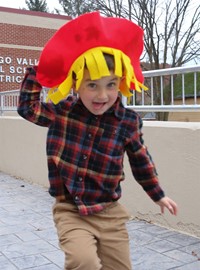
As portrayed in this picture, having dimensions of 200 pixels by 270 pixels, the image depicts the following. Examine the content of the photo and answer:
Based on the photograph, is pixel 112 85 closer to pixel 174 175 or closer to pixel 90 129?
pixel 90 129

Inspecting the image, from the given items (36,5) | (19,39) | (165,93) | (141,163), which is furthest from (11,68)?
(36,5)

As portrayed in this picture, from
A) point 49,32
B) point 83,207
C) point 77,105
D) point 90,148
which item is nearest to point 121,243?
point 83,207

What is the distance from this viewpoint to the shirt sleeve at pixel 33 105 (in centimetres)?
250

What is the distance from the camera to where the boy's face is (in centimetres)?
221

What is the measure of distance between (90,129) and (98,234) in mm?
551

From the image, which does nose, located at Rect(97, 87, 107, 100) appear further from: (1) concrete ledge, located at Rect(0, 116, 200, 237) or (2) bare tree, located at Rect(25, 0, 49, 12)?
(2) bare tree, located at Rect(25, 0, 49, 12)

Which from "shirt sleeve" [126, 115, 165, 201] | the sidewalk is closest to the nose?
"shirt sleeve" [126, 115, 165, 201]

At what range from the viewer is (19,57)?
23344mm

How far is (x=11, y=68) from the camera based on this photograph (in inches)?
894

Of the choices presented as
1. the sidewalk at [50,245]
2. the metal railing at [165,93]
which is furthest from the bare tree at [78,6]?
the sidewalk at [50,245]

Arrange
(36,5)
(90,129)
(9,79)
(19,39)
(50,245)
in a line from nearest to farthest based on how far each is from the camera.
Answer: (90,129), (50,245), (9,79), (19,39), (36,5)

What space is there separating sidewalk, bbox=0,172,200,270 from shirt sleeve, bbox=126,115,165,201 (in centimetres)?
132

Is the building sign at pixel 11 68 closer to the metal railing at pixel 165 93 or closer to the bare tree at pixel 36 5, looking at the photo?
the metal railing at pixel 165 93

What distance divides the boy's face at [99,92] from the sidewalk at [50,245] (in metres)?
1.87
